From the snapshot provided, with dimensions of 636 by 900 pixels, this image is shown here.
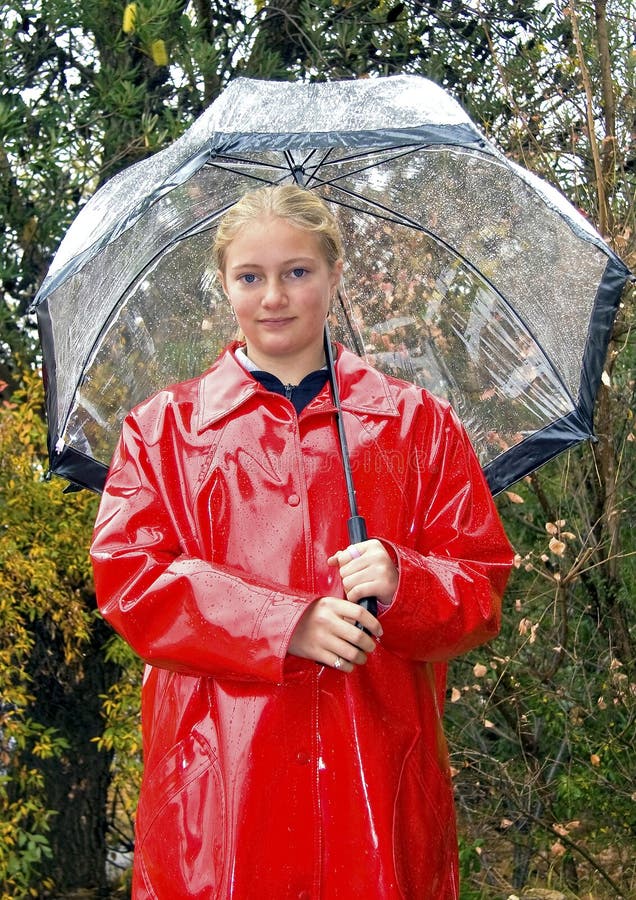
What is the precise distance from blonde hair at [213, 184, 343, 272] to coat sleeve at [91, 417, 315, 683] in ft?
1.62

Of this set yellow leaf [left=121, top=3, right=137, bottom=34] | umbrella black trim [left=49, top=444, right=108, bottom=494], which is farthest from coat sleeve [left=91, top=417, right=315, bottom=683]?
yellow leaf [left=121, top=3, right=137, bottom=34]

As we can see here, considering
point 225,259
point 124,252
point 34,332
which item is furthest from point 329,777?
point 34,332

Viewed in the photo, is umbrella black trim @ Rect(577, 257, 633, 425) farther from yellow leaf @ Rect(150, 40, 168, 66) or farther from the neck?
yellow leaf @ Rect(150, 40, 168, 66)

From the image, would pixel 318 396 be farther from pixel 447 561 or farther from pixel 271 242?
pixel 447 561

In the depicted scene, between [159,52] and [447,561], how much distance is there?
3.12m

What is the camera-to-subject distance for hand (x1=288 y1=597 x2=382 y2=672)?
200 centimetres

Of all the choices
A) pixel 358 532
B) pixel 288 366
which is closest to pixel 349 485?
pixel 358 532

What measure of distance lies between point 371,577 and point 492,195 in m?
1.04

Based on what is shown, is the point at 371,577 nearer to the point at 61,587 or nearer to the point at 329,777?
the point at 329,777

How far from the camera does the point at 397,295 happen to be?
284 centimetres

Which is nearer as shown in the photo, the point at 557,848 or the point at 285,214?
the point at 285,214

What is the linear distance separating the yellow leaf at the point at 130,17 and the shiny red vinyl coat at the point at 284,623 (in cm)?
255

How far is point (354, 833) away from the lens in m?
2.07

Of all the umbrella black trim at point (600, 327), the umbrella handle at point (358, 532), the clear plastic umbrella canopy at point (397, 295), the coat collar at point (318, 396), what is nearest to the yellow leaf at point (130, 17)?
the clear plastic umbrella canopy at point (397, 295)
